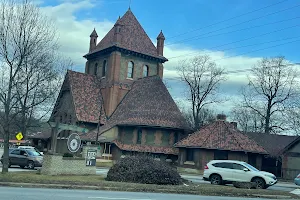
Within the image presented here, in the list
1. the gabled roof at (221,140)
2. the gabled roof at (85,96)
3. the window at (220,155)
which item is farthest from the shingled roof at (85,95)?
the window at (220,155)

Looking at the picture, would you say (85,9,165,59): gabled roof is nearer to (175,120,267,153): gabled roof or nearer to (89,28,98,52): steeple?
(89,28,98,52): steeple

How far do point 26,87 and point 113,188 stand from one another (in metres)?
11.4

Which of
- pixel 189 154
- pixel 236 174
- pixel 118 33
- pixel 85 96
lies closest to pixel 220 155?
pixel 189 154

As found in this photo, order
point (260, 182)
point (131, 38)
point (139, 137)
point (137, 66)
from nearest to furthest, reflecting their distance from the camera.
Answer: point (260, 182) < point (139, 137) < point (137, 66) < point (131, 38)

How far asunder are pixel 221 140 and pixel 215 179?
595 inches

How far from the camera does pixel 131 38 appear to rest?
5266 centimetres

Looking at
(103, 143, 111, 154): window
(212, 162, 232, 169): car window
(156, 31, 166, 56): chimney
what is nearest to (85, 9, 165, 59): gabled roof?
(156, 31, 166, 56): chimney

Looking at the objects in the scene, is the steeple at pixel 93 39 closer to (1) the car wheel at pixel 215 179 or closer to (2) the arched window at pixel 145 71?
(2) the arched window at pixel 145 71

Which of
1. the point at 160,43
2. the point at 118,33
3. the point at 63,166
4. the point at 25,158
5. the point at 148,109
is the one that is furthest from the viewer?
the point at 160,43

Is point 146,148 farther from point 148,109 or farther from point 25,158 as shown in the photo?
point 25,158

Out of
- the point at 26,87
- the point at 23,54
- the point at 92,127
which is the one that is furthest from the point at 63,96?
the point at 23,54

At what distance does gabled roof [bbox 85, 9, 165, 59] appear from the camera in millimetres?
51344

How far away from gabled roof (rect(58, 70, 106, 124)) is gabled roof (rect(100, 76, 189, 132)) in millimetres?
2348

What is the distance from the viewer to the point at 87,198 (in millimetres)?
13352
